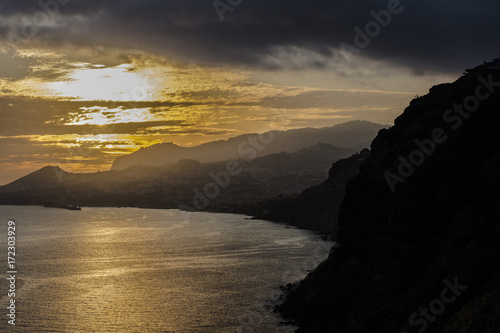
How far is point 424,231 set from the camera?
48406 mm

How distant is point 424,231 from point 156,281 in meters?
57.1

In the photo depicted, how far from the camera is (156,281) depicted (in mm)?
89250

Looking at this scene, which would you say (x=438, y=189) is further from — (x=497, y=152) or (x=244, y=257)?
(x=244, y=257)

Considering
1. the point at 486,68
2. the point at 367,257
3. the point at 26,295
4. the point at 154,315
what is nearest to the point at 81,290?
the point at 26,295

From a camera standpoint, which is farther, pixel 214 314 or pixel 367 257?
pixel 214 314

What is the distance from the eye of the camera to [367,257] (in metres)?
55.2

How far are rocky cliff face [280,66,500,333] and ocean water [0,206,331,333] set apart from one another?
11.0 m

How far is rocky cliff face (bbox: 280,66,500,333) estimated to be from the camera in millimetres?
36156

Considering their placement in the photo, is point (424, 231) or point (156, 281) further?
point (156, 281)

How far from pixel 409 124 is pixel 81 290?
2436 inches

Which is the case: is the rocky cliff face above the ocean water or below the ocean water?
above

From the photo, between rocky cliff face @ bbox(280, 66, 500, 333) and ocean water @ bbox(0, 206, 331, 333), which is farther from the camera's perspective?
ocean water @ bbox(0, 206, 331, 333)

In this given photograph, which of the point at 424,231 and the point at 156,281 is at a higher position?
the point at 424,231

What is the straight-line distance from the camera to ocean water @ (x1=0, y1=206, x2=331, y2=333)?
6116 cm
